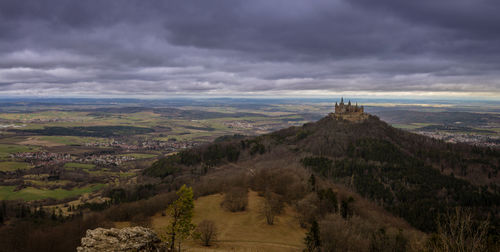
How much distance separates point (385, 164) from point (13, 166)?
689 ft

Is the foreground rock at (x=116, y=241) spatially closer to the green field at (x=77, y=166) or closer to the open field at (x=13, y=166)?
the green field at (x=77, y=166)

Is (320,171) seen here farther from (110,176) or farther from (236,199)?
(110,176)

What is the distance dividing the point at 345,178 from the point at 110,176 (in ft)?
400

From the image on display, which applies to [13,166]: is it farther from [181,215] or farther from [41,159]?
[181,215]

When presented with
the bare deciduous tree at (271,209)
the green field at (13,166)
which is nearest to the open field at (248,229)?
the bare deciduous tree at (271,209)

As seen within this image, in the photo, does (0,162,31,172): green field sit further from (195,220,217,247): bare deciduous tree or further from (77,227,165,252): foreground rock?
(77,227,165,252): foreground rock

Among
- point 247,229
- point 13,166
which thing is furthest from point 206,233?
point 13,166

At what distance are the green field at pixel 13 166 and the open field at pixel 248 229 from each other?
155 m

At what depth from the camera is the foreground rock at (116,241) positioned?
79.1ft

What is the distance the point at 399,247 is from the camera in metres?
35.8

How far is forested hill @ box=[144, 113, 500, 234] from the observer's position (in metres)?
105

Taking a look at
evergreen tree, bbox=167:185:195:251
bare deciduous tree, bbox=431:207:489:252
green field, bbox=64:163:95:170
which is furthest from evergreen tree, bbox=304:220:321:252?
green field, bbox=64:163:95:170

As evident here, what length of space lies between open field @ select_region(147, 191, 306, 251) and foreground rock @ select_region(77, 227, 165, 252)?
42.8 feet

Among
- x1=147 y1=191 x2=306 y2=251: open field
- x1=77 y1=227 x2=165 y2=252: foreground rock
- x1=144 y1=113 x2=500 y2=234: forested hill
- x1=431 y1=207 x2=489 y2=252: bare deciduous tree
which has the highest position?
x1=431 y1=207 x2=489 y2=252: bare deciduous tree
